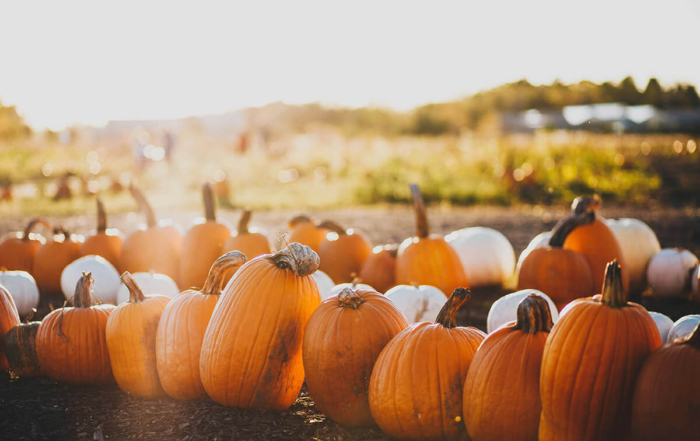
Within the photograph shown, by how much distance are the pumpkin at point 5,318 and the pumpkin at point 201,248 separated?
1.72 m

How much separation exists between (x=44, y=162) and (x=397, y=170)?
15.9 meters

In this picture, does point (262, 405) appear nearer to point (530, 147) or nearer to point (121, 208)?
point (121, 208)

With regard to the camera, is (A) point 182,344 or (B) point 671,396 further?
(A) point 182,344

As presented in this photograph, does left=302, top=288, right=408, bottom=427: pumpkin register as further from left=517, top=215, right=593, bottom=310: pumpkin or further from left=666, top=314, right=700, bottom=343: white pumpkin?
left=517, top=215, right=593, bottom=310: pumpkin

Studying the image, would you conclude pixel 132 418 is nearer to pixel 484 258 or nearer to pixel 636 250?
pixel 484 258

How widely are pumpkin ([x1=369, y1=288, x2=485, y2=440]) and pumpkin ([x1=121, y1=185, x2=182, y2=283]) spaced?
344cm

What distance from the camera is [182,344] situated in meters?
3.39

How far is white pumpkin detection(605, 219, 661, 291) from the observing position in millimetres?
5859

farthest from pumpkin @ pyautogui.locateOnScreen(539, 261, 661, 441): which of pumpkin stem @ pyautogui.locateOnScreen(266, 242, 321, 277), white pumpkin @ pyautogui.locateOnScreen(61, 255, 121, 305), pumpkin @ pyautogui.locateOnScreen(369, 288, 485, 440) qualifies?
white pumpkin @ pyautogui.locateOnScreen(61, 255, 121, 305)

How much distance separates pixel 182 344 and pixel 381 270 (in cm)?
234

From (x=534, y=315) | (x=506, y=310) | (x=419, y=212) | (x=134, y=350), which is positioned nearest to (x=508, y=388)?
(x=534, y=315)

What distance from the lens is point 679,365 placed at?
236 centimetres

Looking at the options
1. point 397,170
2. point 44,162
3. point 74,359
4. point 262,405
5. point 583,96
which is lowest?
point 262,405

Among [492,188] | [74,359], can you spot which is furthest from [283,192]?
[74,359]
